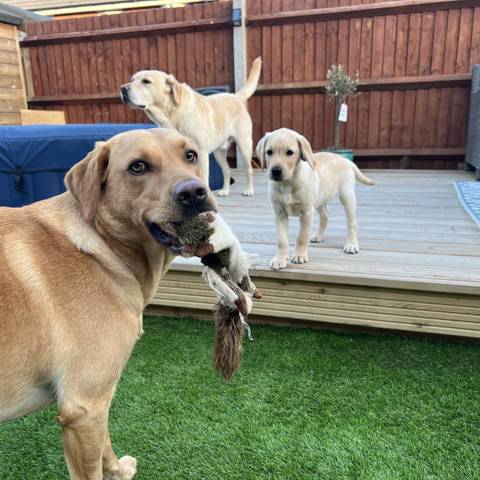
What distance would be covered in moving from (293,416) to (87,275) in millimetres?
1154

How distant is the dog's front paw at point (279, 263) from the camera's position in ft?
8.26

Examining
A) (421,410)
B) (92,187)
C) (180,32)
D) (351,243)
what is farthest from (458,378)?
(180,32)

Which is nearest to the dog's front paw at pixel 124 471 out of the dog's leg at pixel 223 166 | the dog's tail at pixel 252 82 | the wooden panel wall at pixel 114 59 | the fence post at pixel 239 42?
the dog's leg at pixel 223 166

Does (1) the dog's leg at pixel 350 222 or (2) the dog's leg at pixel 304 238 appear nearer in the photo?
(2) the dog's leg at pixel 304 238

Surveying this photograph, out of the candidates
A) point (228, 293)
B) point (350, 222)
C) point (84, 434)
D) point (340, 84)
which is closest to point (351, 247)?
point (350, 222)

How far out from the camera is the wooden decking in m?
2.23

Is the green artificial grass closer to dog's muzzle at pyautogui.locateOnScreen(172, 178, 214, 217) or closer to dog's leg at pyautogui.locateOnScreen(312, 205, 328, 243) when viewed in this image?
dog's leg at pyautogui.locateOnScreen(312, 205, 328, 243)

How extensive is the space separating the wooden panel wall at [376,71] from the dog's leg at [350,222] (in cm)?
452

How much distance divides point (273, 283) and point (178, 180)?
54.7 inches

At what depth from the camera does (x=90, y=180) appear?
4.34 feet

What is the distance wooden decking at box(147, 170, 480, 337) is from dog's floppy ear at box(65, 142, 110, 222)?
52.6 inches

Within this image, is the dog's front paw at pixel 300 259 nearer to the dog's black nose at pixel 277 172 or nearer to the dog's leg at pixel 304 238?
the dog's leg at pixel 304 238

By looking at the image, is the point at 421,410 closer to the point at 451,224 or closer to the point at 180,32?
the point at 451,224

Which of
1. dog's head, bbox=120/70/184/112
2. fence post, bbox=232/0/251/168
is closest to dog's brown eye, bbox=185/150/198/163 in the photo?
dog's head, bbox=120/70/184/112
